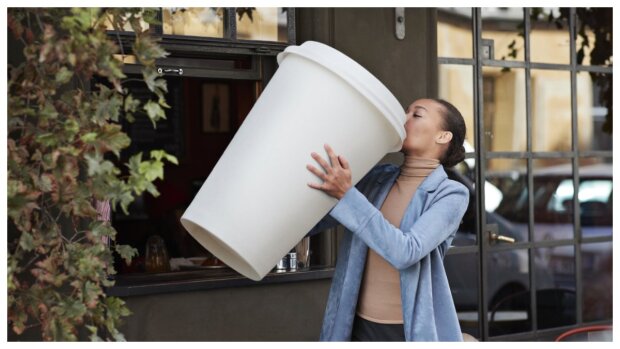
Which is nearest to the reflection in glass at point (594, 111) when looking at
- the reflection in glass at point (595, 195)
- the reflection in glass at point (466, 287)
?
the reflection in glass at point (595, 195)

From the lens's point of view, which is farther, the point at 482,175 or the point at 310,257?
the point at 482,175

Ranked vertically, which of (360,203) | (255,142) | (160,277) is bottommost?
(160,277)

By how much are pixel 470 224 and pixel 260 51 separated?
177 centimetres

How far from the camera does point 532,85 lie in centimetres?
569

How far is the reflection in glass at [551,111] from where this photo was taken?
5.73 m

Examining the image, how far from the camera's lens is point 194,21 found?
4.43 metres

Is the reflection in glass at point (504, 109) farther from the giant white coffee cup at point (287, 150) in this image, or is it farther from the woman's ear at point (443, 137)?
the giant white coffee cup at point (287, 150)

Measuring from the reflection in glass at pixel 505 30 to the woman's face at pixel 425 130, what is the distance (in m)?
2.69

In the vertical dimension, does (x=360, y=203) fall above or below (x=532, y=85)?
below

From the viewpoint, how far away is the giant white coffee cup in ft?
7.76

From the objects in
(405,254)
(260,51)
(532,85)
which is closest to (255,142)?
(405,254)

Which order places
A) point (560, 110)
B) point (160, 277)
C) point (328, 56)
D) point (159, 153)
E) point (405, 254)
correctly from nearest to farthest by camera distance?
point (159, 153), point (328, 56), point (405, 254), point (160, 277), point (560, 110)

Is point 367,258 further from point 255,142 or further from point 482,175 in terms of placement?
point 482,175

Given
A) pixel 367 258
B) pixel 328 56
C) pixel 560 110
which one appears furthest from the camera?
pixel 560 110
